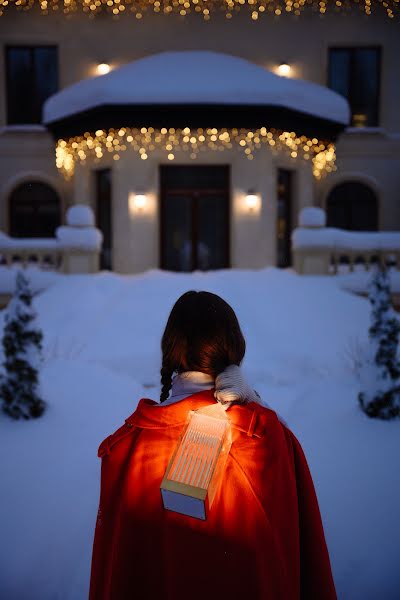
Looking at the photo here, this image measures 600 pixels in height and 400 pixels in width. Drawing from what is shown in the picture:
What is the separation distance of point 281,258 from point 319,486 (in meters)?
10.4

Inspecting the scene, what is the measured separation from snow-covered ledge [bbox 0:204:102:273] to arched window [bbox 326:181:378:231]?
7.56 m

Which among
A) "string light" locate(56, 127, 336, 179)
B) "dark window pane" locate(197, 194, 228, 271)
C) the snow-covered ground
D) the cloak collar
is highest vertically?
"string light" locate(56, 127, 336, 179)

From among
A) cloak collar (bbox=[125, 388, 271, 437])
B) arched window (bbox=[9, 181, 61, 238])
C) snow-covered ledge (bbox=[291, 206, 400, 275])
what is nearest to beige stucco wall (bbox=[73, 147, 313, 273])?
snow-covered ledge (bbox=[291, 206, 400, 275])

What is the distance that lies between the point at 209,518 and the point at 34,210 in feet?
48.5

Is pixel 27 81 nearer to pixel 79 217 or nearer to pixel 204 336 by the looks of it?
pixel 79 217

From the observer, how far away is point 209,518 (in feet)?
5.47

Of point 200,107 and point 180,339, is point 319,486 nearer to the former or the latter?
point 180,339

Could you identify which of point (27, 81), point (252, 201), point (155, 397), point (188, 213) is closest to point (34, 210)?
point (27, 81)

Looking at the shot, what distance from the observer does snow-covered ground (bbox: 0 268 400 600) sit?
10.9 ft

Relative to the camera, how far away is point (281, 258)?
46.1 ft

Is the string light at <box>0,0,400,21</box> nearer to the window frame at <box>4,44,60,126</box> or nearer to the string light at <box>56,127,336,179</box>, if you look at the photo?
the window frame at <box>4,44,60,126</box>

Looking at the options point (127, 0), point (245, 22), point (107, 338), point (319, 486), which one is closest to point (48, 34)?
point (127, 0)

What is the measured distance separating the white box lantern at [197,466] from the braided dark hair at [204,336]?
0.19 metres

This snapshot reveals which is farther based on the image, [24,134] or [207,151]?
[24,134]
